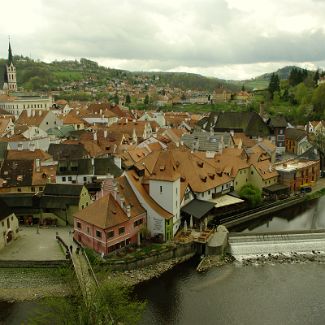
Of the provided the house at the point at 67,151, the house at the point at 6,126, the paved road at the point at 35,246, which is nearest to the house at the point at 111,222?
the paved road at the point at 35,246

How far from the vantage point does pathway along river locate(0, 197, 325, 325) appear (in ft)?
109

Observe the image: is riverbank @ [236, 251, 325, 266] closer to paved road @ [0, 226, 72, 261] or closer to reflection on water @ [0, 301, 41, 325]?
paved road @ [0, 226, 72, 261]

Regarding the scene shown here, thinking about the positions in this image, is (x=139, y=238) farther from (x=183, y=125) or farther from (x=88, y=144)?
(x=183, y=125)

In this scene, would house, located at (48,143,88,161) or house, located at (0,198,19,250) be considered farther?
house, located at (48,143,88,161)

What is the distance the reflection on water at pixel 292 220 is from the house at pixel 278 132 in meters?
32.5

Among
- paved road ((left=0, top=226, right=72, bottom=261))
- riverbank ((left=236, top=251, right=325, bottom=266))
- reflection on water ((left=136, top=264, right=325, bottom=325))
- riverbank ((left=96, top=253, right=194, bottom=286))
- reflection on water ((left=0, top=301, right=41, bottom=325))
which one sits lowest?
reflection on water ((left=0, top=301, right=41, bottom=325))

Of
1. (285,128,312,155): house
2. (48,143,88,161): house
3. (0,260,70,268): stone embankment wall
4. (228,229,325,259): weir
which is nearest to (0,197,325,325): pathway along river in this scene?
(228,229,325,259): weir

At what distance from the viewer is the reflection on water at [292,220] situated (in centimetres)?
5209

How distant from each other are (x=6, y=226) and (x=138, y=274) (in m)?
15.2

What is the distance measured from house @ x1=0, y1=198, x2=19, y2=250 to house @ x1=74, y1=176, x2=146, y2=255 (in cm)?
702

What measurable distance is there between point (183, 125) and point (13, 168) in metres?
60.2

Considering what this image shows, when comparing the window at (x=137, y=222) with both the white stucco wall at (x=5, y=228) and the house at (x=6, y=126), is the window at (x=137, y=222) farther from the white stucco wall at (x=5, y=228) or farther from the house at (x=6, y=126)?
the house at (x=6, y=126)

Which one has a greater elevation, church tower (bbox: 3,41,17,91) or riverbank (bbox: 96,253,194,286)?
church tower (bbox: 3,41,17,91)

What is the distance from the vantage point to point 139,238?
43219 millimetres
